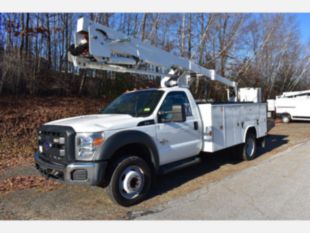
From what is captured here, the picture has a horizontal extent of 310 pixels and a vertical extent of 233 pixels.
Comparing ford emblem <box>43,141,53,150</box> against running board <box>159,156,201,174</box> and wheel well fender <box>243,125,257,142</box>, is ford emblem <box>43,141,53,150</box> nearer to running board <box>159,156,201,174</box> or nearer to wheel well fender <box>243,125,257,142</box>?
running board <box>159,156,201,174</box>

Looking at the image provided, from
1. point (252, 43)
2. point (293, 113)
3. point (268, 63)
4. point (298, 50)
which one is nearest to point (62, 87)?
point (293, 113)

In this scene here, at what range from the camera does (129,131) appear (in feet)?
14.4

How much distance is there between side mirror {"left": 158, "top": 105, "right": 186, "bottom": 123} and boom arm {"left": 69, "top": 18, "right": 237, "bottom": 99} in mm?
1141

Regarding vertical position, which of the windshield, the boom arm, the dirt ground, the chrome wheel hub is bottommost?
the dirt ground

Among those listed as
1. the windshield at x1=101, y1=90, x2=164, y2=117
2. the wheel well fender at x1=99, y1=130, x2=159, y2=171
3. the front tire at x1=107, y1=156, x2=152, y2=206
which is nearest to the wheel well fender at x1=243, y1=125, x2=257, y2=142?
the windshield at x1=101, y1=90, x2=164, y2=117

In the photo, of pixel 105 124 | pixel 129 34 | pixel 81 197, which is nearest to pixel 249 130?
pixel 105 124

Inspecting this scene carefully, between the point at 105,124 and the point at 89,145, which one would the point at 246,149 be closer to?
the point at 105,124

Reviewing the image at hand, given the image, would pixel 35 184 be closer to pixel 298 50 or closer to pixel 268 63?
pixel 268 63

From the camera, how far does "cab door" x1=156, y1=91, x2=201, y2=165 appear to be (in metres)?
5.02

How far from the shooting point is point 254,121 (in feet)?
25.7

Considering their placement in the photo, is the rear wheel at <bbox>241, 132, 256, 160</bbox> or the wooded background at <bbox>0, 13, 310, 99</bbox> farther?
the wooded background at <bbox>0, 13, 310, 99</bbox>

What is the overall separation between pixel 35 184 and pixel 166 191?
9.06 ft

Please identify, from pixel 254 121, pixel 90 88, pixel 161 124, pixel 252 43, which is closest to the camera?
pixel 161 124

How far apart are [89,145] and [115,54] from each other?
6.96 feet
